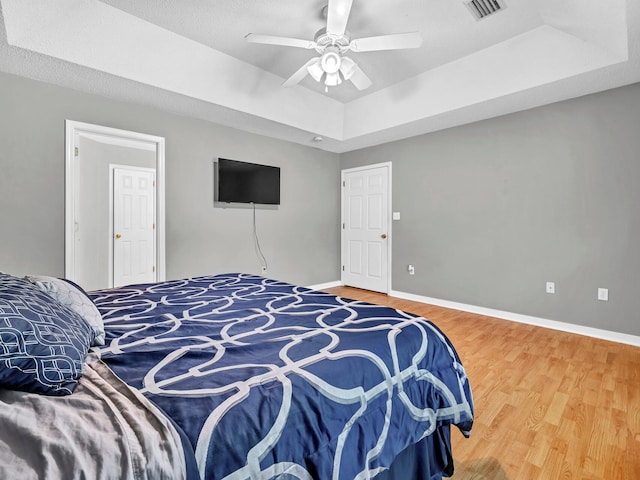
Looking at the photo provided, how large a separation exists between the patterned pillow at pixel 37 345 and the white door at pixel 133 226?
271 cm

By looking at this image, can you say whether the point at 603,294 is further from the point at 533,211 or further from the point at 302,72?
the point at 302,72

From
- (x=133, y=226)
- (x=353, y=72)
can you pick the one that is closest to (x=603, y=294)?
(x=353, y=72)

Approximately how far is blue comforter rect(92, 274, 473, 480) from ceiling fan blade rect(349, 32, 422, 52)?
202 centimetres

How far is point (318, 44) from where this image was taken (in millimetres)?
2553

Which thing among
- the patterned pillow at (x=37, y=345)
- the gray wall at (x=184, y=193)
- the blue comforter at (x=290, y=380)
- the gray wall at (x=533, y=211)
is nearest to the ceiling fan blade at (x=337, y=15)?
the blue comforter at (x=290, y=380)

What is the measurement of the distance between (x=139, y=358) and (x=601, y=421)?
2.40m

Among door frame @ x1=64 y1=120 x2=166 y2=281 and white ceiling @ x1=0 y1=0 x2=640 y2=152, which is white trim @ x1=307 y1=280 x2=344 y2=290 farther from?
white ceiling @ x1=0 y1=0 x2=640 y2=152

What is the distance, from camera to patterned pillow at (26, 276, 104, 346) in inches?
46.5

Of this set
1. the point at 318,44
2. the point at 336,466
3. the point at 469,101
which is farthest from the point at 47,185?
the point at 469,101

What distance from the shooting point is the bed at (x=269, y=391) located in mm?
716

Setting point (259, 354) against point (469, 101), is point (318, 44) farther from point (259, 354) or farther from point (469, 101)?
point (259, 354)

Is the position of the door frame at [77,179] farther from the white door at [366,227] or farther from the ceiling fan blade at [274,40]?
the white door at [366,227]

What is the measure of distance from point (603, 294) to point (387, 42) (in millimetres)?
→ 3096

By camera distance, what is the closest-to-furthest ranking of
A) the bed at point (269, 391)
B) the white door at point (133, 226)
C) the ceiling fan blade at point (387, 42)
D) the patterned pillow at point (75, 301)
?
the bed at point (269, 391) → the patterned pillow at point (75, 301) → the ceiling fan blade at point (387, 42) → the white door at point (133, 226)
